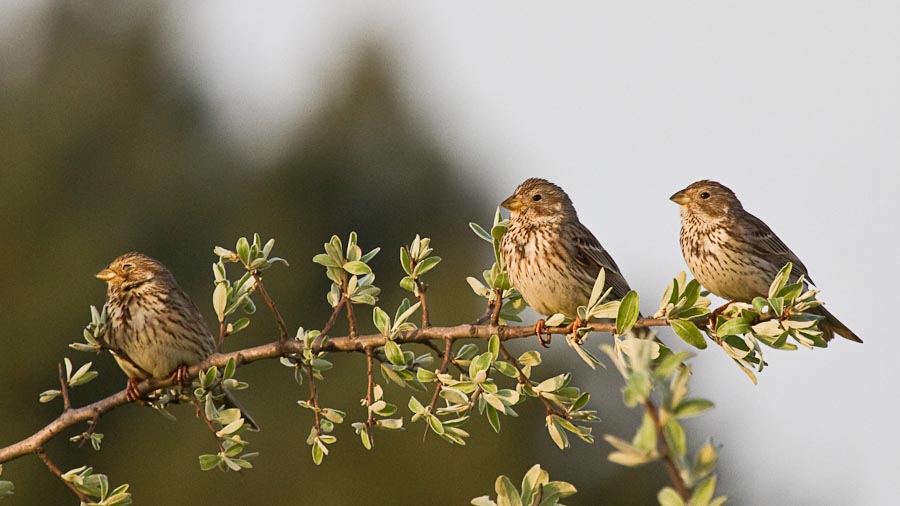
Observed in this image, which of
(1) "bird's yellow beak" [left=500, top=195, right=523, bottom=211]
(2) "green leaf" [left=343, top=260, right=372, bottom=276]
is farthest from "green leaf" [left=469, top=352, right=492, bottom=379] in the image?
(1) "bird's yellow beak" [left=500, top=195, right=523, bottom=211]

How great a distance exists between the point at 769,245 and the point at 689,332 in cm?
494

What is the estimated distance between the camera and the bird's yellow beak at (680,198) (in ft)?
34.6

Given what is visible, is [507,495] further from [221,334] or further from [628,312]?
[221,334]

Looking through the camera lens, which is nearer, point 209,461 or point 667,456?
point 667,456

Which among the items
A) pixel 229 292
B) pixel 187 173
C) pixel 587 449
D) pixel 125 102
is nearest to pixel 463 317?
pixel 587 449

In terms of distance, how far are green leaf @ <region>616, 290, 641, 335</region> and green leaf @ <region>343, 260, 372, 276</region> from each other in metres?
1.20

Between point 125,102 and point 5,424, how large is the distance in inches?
914

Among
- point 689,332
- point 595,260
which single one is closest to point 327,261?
point 689,332

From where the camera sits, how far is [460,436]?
5918mm

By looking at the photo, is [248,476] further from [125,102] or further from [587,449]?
[125,102]

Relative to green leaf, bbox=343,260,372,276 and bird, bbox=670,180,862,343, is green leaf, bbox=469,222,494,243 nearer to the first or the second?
green leaf, bbox=343,260,372,276

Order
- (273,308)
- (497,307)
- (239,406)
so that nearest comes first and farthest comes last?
1. (273,308)
2. (497,307)
3. (239,406)

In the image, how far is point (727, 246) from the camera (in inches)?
393

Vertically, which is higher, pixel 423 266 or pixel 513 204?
pixel 423 266
